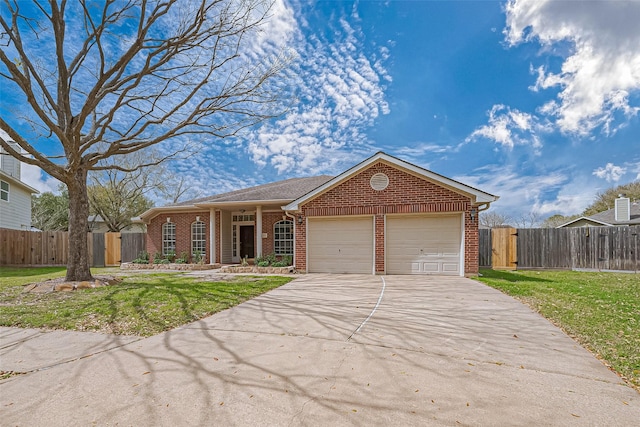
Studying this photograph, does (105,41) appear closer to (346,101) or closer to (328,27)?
(328,27)

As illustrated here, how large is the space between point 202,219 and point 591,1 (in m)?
15.8

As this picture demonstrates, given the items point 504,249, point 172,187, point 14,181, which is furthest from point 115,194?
point 504,249

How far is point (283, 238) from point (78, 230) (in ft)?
24.3

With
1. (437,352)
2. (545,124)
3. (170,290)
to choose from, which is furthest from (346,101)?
(545,124)

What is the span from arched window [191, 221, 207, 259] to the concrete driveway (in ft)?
33.4

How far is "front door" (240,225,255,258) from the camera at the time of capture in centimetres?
1530

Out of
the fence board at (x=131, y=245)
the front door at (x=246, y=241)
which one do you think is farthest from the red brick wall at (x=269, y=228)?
the fence board at (x=131, y=245)

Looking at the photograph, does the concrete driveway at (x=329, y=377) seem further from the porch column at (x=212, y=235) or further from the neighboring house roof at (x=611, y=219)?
the neighboring house roof at (x=611, y=219)

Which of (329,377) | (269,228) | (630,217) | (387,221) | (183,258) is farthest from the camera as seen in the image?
(630,217)

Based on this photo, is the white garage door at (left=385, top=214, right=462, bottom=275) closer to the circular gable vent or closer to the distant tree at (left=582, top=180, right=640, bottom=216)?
the circular gable vent

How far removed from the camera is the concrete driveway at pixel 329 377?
8.23 ft

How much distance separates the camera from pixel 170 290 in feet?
25.8

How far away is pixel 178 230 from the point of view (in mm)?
15469

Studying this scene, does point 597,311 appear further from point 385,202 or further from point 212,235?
point 212,235
